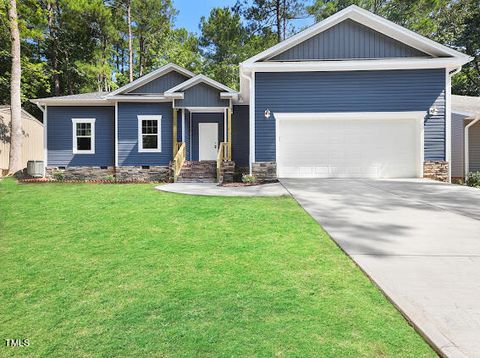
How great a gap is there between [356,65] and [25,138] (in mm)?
18294

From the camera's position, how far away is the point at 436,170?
11305 mm

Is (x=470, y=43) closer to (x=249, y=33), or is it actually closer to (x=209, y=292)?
(x=249, y=33)

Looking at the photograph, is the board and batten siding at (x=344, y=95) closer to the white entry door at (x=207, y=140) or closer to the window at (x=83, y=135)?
the white entry door at (x=207, y=140)

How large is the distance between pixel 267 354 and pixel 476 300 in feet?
6.43

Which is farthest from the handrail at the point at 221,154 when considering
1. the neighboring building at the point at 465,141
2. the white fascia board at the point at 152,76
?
the neighboring building at the point at 465,141

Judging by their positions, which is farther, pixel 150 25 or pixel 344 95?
pixel 150 25

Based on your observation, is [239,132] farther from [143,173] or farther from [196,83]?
[143,173]

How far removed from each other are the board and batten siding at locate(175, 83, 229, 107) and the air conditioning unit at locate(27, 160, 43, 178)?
7.40 m

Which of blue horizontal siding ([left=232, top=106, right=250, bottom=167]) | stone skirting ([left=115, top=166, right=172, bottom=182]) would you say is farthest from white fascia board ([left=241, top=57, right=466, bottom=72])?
stone skirting ([left=115, top=166, right=172, bottom=182])

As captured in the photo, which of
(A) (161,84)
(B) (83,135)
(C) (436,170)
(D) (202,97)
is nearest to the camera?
(C) (436,170)

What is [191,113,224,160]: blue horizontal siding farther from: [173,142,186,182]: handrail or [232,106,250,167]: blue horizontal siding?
[173,142,186,182]: handrail

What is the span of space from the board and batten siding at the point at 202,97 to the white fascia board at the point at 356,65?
7.57 ft

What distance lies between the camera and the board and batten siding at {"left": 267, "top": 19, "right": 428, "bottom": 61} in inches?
454

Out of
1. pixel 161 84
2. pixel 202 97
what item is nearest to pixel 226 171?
pixel 202 97
